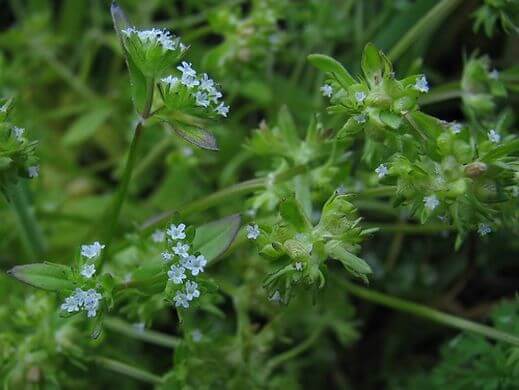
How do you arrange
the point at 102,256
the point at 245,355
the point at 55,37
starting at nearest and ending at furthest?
the point at 102,256 < the point at 245,355 < the point at 55,37

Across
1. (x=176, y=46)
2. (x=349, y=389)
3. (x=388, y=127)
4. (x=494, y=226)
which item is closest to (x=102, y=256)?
(x=176, y=46)

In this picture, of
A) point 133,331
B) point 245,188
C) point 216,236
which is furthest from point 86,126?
point 216,236

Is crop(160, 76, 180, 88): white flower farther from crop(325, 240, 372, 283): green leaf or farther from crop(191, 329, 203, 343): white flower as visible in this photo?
crop(191, 329, 203, 343): white flower

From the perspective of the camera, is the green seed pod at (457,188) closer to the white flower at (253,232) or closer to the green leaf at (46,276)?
the white flower at (253,232)

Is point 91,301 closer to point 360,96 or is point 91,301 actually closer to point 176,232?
point 176,232

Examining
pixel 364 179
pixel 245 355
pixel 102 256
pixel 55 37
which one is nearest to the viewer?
pixel 102 256

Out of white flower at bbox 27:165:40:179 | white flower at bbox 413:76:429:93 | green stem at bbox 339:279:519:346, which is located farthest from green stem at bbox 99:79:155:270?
green stem at bbox 339:279:519:346

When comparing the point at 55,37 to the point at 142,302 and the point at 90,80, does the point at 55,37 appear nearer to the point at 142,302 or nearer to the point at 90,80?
the point at 90,80
